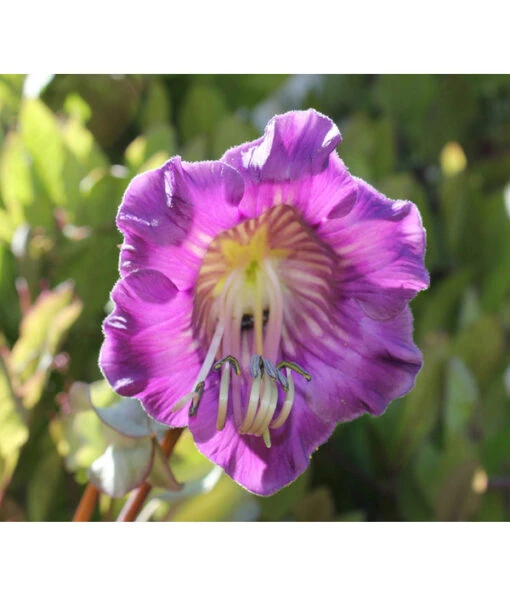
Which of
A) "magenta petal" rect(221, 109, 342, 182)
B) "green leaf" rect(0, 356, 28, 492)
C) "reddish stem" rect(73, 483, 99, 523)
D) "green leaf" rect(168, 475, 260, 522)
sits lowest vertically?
"green leaf" rect(168, 475, 260, 522)

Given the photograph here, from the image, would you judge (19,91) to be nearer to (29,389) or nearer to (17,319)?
(17,319)

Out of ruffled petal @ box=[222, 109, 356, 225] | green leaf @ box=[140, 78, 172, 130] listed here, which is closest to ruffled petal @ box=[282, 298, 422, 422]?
ruffled petal @ box=[222, 109, 356, 225]

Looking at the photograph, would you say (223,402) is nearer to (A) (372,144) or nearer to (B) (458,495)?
(B) (458,495)

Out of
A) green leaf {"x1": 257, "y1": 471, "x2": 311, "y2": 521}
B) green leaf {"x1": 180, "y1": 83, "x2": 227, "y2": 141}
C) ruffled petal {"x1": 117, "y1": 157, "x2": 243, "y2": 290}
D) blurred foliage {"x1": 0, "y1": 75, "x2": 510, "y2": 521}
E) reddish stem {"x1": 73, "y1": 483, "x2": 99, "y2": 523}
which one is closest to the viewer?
ruffled petal {"x1": 117, "y1": 157, "x2": 243, "y2": 290}

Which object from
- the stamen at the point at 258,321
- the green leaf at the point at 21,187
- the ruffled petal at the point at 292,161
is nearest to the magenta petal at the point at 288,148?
the ruffled petal at the point at 292,161

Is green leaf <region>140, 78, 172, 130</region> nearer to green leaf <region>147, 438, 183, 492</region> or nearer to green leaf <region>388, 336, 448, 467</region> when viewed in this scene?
green leaf <region>388, 336, 448, 467</region>

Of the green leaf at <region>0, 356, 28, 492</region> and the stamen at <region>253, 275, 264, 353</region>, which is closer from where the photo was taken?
the stamen at <region>253, 275, 264, 353</region>
